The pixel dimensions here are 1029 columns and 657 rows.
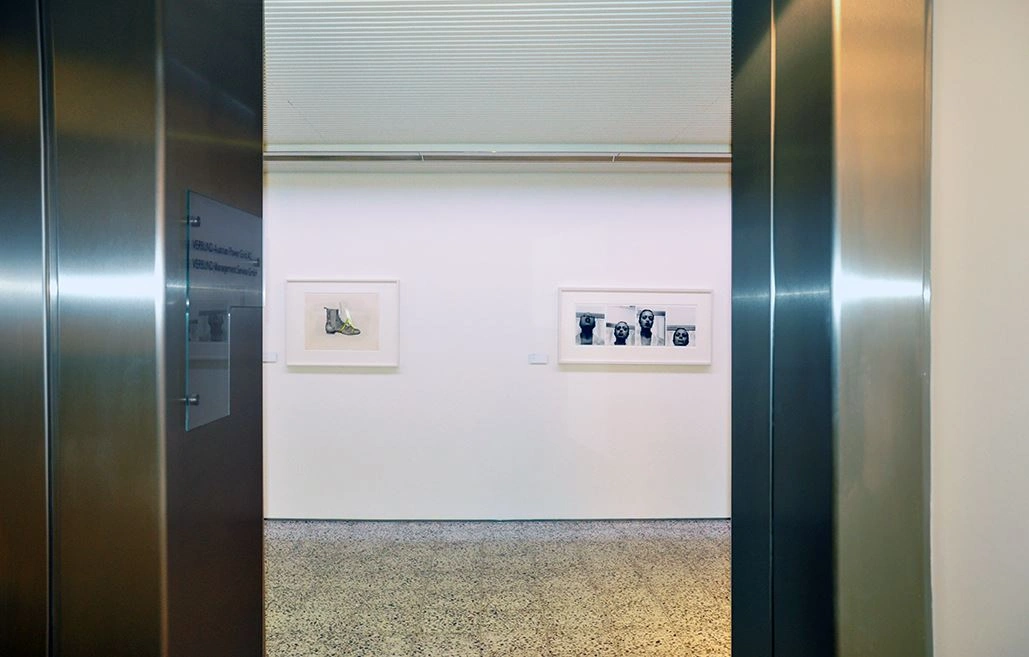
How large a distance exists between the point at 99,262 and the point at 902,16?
6.73 feet

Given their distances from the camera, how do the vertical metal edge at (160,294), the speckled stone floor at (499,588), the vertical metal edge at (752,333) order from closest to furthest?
A: the vertical metal edge at (160,294), the vertical metal edge at (752,333), the speckled stone floor at (499,588)

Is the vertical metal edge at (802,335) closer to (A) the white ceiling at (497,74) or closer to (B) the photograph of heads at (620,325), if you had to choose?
(A) the white ceiling at (497,74)

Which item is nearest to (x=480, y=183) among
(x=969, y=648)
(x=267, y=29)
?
(x=267, y=29)

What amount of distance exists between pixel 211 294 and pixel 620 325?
4.63 m

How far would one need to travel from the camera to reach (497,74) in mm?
3578

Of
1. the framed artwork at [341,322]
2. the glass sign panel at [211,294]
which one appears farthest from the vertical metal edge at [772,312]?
the framed artwork at [341,322]

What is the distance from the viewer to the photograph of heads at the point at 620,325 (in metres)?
5.96

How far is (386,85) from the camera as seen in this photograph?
3.76 meters

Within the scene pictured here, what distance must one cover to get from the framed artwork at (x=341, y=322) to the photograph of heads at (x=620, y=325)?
7.02 ft

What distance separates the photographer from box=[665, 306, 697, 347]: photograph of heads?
5984 millimetres

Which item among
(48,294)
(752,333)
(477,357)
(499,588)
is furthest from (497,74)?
(499,588)

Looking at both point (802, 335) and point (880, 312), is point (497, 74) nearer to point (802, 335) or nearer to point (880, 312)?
point (802, 335)

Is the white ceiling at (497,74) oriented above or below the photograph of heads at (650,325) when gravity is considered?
above

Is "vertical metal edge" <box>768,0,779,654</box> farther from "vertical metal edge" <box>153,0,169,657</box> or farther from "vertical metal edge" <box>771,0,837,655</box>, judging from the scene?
"vertical metal edge" <box>153,0,169,657</box>
